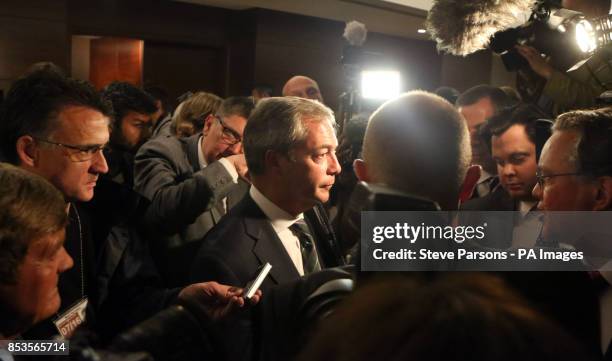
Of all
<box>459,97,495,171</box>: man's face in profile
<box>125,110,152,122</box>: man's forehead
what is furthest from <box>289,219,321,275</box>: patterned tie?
<box>125,110,152,122</box>: man's forehead

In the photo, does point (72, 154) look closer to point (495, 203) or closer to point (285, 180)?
point (285, 180)

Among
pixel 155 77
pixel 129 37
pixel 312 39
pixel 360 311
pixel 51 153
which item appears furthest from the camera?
pixel 312 39

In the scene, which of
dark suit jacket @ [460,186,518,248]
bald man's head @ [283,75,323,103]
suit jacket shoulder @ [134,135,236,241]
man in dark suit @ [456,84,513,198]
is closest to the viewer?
dark suit jacket @ [460,186,518,248]

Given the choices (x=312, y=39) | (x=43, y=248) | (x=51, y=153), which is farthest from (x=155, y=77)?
(x=43, y=248)

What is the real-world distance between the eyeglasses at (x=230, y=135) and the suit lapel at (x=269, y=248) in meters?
0.76

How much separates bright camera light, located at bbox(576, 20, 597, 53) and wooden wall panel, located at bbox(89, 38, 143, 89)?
5.03 meters

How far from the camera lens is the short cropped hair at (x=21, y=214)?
0.97 metres

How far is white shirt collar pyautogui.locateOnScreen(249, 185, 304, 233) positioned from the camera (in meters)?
1.53

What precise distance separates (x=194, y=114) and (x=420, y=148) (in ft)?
6.70

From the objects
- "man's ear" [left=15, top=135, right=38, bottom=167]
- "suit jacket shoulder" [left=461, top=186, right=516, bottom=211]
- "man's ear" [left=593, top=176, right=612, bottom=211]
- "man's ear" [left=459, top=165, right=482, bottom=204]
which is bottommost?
"suit jacket shoulder" [left=461, top=186, right=516, bottom=211]

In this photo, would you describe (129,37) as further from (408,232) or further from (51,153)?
(408,232)

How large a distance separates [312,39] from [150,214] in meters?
5.30

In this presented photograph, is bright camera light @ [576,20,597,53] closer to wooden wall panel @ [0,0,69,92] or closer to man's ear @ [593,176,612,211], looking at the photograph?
man's ear @ [593,176,612,211]

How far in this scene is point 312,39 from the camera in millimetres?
6961
